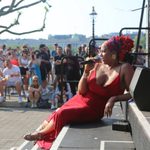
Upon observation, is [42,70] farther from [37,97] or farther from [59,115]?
[59,115]

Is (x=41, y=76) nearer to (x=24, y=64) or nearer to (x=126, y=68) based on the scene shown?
(x=24, y=64)

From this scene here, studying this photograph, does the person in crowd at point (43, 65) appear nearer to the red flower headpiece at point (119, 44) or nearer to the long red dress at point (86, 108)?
the long red dress at point (86, 108)

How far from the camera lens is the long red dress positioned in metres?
5.06

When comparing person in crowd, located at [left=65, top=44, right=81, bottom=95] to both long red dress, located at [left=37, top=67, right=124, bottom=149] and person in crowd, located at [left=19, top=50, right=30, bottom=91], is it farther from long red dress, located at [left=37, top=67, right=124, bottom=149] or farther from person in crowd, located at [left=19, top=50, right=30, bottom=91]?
long red dress, located at [left=37, top=67, right=124, bottom=149]

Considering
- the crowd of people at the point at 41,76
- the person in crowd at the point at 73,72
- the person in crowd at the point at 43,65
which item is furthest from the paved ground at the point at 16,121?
Answer: the person in crowd at the point at 43,65

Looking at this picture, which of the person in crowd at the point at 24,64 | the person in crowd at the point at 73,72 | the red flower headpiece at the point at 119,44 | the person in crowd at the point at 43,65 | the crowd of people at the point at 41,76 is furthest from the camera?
the person in crowd at the point at 24,64

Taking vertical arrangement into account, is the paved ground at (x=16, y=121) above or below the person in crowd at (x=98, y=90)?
below

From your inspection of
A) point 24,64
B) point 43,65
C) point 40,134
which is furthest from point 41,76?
point 40,134

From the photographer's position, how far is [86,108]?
5168 millimetres

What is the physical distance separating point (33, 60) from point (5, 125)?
22.2ft

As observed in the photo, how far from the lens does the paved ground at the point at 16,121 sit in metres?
8.64

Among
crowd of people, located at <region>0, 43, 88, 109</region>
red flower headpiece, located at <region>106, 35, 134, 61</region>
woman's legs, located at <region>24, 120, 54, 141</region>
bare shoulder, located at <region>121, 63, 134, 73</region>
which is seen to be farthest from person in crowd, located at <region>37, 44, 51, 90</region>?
bare shoulder, located at <region>121, 63, 134, 73</region>

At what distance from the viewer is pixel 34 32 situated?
17047mm

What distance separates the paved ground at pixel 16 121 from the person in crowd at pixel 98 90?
2944mm
